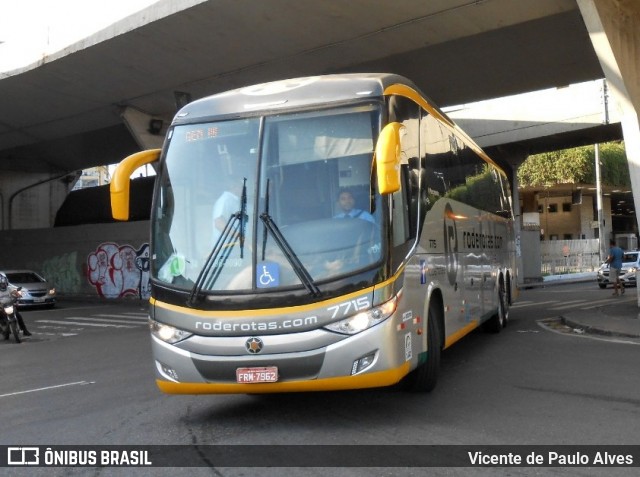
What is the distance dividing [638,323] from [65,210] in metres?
35.5

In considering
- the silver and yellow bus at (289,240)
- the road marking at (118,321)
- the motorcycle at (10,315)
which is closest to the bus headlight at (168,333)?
the silver and yellow bus at (289,240)

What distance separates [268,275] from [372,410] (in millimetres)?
1953

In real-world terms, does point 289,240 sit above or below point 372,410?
above

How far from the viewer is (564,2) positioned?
1633 centimetres

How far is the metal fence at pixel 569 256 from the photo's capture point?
44.8m

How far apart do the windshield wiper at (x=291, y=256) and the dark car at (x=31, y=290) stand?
2303 cm

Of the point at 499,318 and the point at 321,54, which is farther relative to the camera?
the point at 321,54

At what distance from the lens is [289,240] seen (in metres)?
6.44

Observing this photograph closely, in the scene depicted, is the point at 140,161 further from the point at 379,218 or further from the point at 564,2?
the point at 564,2

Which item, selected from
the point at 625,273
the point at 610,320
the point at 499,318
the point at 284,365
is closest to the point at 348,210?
the point at 284,365

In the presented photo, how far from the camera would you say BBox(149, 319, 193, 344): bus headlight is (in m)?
6.60

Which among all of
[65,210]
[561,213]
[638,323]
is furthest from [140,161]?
[561,213]

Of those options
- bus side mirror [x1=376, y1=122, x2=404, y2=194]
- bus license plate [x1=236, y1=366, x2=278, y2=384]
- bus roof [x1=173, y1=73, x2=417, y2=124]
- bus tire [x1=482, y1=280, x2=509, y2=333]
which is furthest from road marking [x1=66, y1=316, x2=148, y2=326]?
bus side mirror [x1=376, y1=122, x2=404, y2=194]

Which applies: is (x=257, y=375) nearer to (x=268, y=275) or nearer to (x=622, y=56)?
(x=268, y=275)
